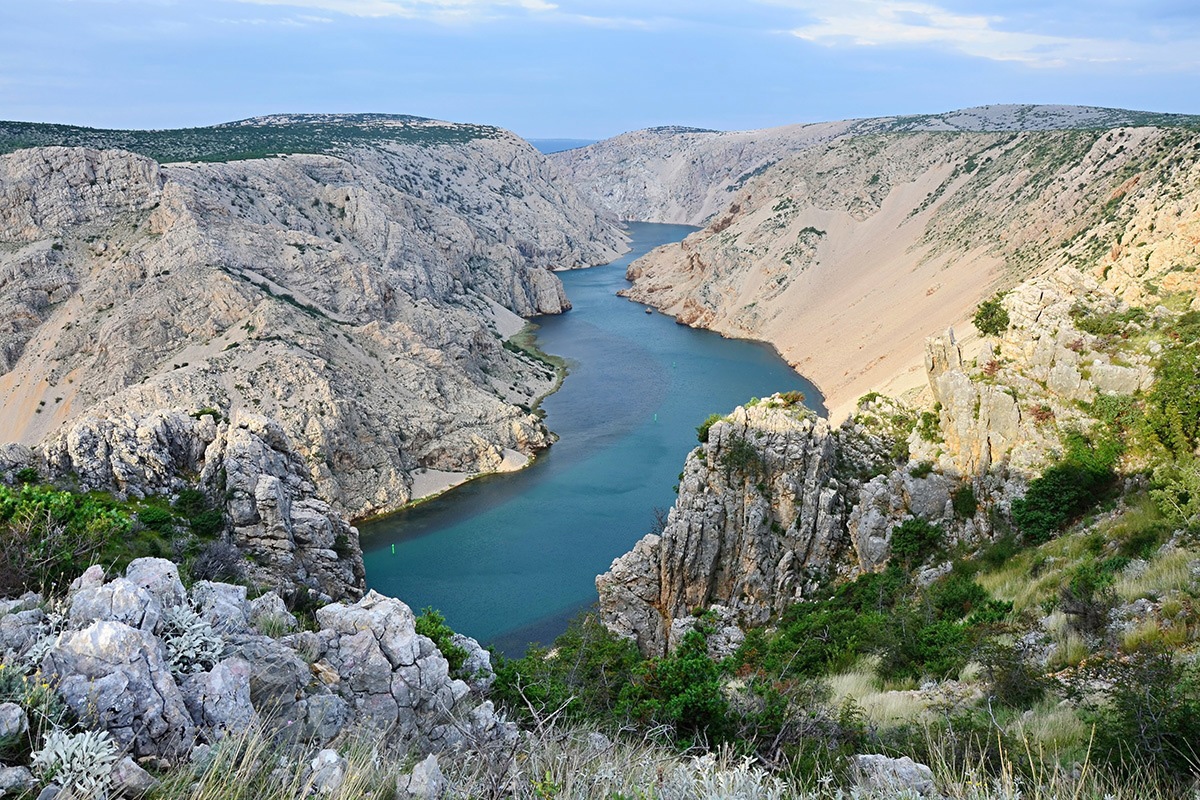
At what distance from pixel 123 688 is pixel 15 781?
37.3 inches

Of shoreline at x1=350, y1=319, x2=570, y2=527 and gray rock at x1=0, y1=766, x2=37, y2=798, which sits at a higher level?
gray rock at x1=0, y1=766, x2=37, y2=798

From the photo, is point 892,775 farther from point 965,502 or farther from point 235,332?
point 235,332

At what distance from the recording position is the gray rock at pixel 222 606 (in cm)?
708

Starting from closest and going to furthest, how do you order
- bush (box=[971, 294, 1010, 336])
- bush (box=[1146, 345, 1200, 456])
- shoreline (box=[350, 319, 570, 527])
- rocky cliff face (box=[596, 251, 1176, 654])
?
bush (box=[1146, 345, 1200, 456])
rocky cliff face (box=[596, 251, 1176, 654])
bush (box=[971, 294, 1010, 336])
shoreline (box=[350, 319, 570, 527])

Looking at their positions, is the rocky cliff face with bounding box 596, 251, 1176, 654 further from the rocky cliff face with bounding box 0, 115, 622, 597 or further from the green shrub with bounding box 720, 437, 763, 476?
the rocky cliff face with bounding box 0, 115, 622, 597

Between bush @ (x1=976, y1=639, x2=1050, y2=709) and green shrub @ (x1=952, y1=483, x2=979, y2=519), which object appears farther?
green shrub @ (x1=952, y1=483, x2=979, y2=519)

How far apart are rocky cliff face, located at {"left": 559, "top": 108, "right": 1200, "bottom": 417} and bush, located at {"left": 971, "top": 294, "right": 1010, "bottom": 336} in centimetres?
345

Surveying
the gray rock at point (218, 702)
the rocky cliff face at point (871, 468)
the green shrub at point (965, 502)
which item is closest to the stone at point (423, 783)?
the gray rock at point (218, 702)

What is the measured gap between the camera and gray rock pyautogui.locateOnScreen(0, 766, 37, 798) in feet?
14.9

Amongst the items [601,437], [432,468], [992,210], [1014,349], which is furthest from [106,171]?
[992,210]

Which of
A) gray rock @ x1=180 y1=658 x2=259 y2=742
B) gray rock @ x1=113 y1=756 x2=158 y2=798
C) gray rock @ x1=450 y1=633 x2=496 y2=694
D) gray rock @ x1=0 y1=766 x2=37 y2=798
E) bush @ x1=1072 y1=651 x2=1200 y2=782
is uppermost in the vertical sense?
gray rock @ x1=0 y1=766 x2=37 y2=798

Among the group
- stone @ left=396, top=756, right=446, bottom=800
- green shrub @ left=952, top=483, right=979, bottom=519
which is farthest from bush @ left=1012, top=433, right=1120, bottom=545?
stone @ left=396, top=756, right=446, bottom=800

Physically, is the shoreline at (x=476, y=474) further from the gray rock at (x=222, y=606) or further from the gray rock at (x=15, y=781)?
the gray rock at (x=15, y=781)

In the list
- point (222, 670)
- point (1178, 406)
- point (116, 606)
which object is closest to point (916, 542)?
point (1178, 406)
